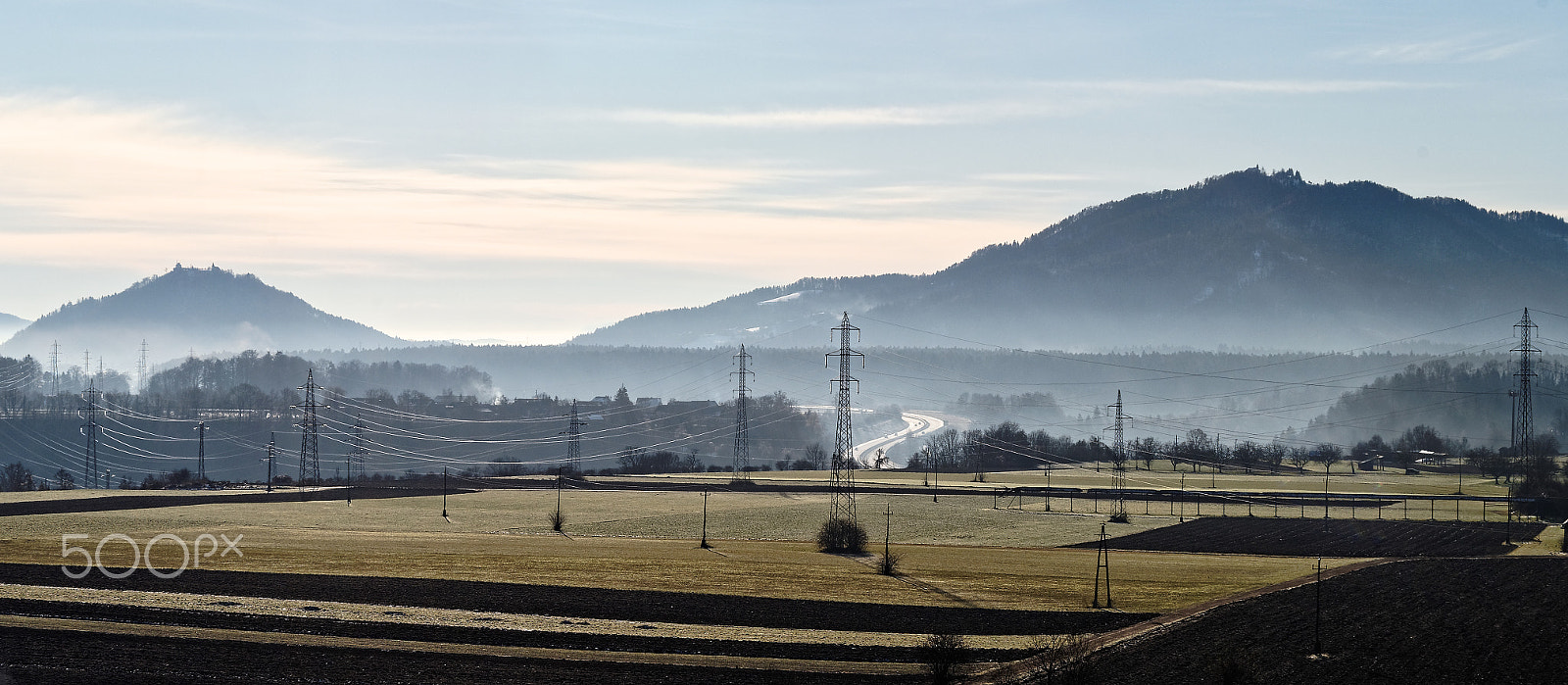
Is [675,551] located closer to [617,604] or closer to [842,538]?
[842,538]

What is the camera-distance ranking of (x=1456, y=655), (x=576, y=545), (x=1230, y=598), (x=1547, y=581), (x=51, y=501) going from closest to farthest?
(x=1456, y=655)
(x=1230, y=598)
(x=1547, y=581)
(x=576, y=545)
(x=51, y=501)

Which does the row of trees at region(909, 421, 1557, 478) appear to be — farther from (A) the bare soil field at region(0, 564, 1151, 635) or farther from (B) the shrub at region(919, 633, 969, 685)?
(B) the shrub at region(919, 633, 969, 685)

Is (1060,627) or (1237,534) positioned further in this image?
(1237,534)

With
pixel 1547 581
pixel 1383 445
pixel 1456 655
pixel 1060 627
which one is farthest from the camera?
pixel 1383 445

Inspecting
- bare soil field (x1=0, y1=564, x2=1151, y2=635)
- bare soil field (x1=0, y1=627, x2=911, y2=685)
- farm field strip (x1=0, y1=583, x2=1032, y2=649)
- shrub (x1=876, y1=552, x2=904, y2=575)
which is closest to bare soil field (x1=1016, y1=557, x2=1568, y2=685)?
bare soil field (x1=0, y1=564, x2=1151, y2=635)

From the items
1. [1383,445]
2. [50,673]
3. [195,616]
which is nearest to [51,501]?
[195,616]

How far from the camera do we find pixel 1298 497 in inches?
4225

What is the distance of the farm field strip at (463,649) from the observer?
106 feet

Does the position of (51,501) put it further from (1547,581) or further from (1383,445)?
(1383,445)

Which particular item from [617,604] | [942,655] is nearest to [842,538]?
[617,604]

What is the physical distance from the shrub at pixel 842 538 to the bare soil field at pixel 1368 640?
21.8 metres

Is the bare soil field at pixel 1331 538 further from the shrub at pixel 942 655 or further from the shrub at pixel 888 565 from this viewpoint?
the shrub at pixel 942 655

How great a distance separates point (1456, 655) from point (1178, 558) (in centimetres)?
2710

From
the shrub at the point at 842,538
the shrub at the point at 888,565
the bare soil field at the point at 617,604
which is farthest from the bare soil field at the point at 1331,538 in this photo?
the bare soil field at the point at 617,604
